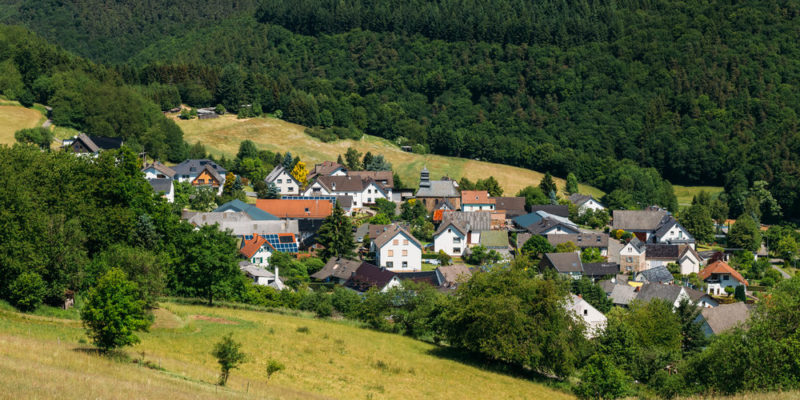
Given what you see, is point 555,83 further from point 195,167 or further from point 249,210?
point 249,210

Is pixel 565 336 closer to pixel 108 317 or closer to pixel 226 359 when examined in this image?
pixel 226 359

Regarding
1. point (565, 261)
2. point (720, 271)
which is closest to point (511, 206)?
point (565, 261)

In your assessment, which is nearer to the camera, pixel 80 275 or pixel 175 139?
pixel 80 275

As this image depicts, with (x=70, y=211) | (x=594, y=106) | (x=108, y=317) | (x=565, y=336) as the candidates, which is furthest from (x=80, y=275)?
(x=594, y=106)

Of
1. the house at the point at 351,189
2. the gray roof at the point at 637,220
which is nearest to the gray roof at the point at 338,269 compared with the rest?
the house at the point at 351,189

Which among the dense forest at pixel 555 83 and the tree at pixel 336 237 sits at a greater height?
the dense forest at pixel 555 83

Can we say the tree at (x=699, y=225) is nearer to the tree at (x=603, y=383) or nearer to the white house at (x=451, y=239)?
the white house at (x=451, y=239)
